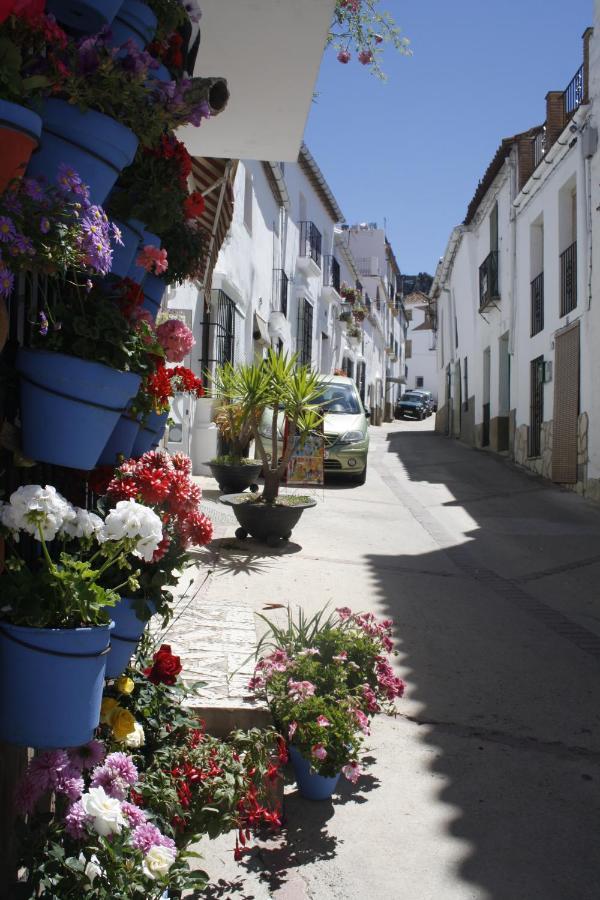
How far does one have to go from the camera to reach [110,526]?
6.89 feet

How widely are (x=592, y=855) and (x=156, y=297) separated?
8.33 feet

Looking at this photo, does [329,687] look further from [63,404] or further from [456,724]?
[63,404]

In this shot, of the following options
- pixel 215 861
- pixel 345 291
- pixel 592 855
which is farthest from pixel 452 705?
pixel 345 291

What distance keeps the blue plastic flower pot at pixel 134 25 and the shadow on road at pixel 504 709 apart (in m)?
2.87

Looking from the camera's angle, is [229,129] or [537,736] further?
[229,129]

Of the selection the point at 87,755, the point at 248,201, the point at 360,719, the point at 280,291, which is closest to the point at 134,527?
the point at 87,755

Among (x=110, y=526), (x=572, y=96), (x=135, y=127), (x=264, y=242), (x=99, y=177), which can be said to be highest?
(x=572, y=96)

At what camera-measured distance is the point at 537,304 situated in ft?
54.5

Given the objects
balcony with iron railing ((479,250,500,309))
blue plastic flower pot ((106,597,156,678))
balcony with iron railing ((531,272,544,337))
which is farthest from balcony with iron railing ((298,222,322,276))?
blue plastic flower pot ((106,597,156,678))

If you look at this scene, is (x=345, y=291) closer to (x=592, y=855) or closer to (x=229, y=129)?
(x=229, y=129)

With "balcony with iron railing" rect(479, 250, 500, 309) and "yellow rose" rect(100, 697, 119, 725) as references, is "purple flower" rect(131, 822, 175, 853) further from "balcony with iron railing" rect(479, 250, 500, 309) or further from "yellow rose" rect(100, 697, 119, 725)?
"balcony with iron railing" rect(479, 250, 500, 309)

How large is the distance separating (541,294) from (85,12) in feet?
50.2

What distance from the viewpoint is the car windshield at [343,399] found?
45.3ft

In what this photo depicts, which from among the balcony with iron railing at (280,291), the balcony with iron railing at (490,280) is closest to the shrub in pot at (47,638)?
the balcony with iron railing at (280,291)
